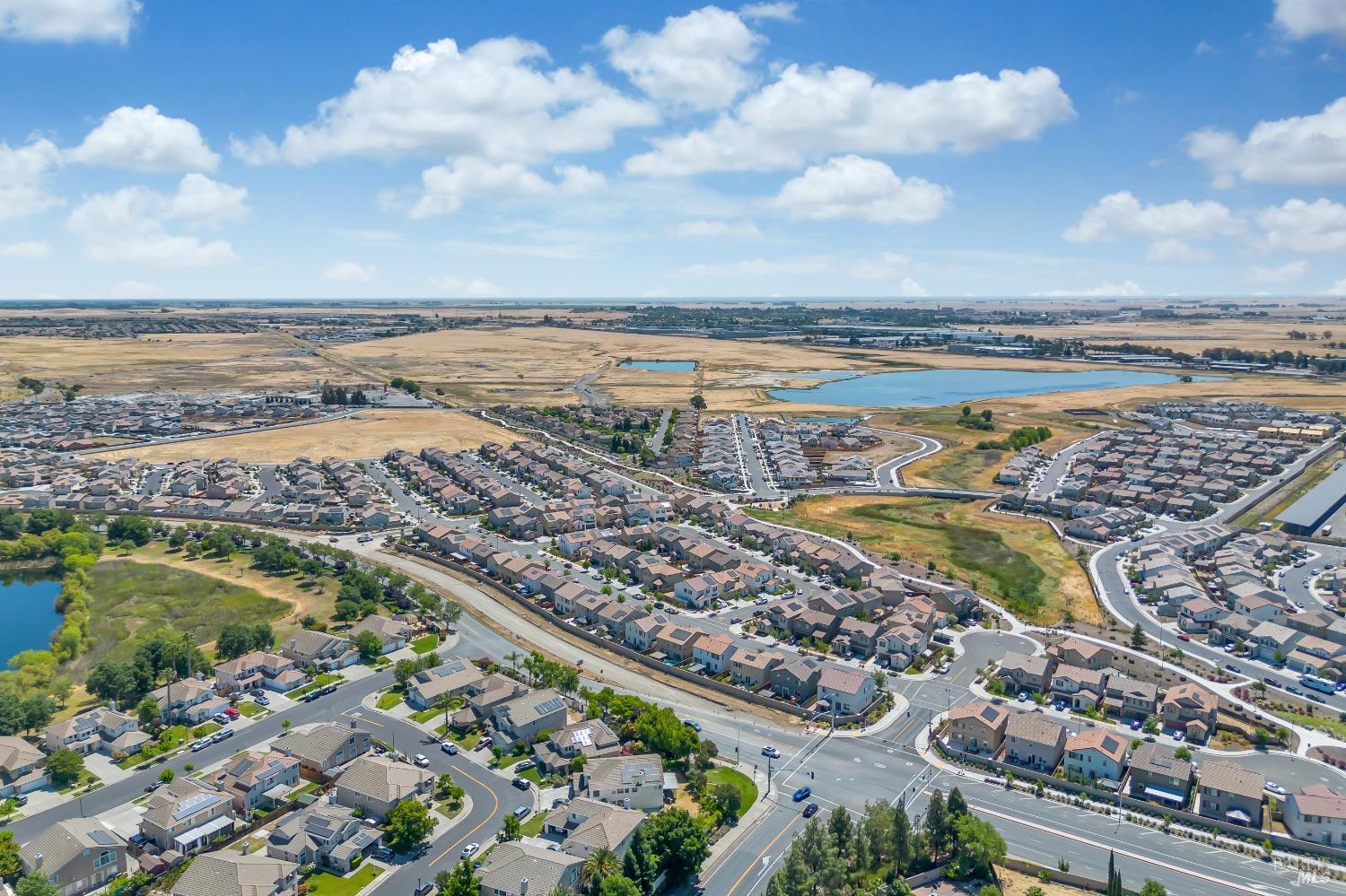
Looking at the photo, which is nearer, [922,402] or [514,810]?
[514,810]

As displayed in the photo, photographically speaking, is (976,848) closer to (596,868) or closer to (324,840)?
(596,868)

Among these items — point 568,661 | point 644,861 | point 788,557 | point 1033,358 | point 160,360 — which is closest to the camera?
point 644,861

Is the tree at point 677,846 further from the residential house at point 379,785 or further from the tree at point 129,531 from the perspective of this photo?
the tree at point 129,531

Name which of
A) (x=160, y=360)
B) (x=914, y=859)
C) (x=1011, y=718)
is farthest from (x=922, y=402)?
(x=160, y=360)

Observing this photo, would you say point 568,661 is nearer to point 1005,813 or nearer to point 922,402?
point 1005,813

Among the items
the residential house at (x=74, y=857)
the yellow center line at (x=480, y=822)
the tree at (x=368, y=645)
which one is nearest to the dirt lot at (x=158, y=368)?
the tree at (x=368, y=645)
